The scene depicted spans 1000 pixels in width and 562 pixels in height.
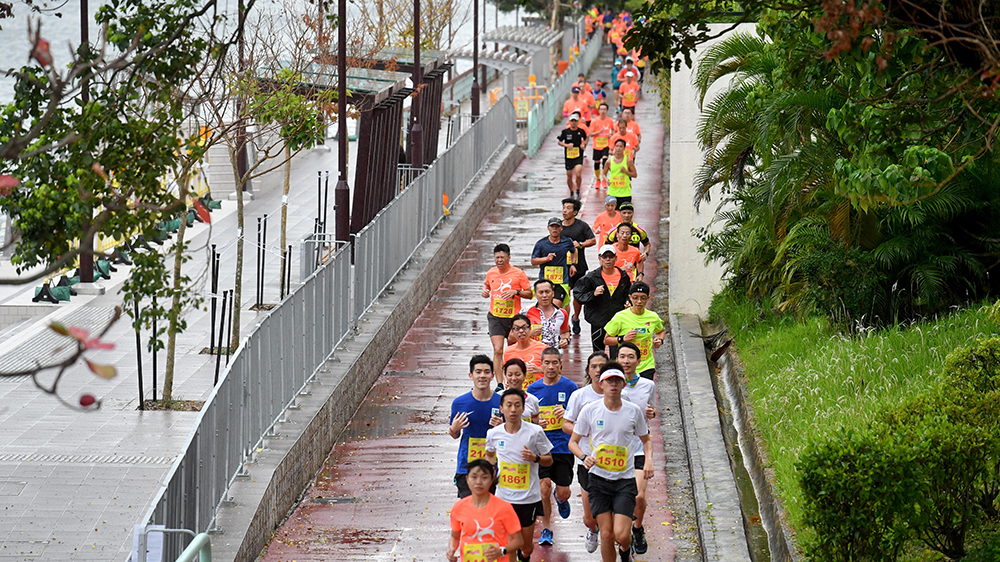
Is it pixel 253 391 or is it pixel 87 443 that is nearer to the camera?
pixel 253 391

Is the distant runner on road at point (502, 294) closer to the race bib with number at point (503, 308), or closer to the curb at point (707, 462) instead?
the race bib with number at point (503, 308)

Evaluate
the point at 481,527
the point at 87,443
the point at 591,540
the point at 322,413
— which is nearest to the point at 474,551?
the point at 481,527

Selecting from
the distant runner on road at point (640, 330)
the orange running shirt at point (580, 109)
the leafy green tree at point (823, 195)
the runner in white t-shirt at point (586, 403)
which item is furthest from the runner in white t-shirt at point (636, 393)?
the orange running shirt at point (580, 109)

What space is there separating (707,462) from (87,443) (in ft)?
20.6

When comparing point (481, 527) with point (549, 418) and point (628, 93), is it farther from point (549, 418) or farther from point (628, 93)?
point (628, 93)

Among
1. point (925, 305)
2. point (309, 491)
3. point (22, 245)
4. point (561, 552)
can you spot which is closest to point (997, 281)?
point (925, 305)

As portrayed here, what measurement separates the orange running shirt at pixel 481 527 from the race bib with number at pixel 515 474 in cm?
87

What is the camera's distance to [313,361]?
1316 cm

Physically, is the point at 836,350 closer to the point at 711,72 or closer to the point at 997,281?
the point at 997,281

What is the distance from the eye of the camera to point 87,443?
1355 centimetres

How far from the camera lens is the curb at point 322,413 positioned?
9.95 metres

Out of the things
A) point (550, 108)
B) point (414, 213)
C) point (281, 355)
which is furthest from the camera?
point (550, 108)

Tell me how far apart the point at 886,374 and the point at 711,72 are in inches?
236

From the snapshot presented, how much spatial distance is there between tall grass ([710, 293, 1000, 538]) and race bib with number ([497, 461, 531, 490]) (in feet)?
6.28
